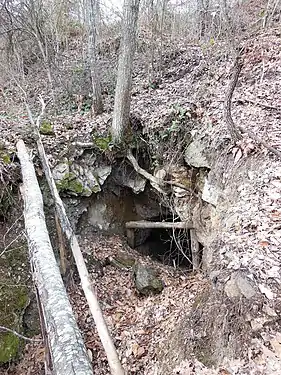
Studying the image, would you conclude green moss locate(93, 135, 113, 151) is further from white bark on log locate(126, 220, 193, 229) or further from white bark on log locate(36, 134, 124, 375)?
white bark on log locate(126, 220, 193, 229)

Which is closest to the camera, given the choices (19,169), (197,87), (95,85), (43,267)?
(43,267)

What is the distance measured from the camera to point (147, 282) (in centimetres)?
595

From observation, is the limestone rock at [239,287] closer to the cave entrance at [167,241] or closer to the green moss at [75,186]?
the cave entrance at [167,241]

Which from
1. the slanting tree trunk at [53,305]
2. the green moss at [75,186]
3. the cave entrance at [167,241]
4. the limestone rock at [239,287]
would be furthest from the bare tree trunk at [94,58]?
the limestone rock at [239,287]

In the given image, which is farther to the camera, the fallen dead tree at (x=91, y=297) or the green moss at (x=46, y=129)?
the green moss at (x=46, y=129)

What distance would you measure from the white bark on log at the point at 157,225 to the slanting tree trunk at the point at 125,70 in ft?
6.63

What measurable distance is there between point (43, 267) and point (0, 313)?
7.42ft

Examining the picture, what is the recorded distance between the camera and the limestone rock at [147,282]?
19.3 ft

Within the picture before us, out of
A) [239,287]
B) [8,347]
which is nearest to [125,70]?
[239,287]

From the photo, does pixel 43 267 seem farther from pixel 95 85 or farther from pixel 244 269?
pixel 95 85

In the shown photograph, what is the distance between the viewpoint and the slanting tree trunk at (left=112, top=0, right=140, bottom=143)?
21.2 ft

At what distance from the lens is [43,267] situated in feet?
12.1

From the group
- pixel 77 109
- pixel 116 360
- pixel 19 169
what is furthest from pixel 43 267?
pixel 77 109

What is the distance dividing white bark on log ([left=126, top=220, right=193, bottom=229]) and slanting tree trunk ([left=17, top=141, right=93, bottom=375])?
9.71 ft
